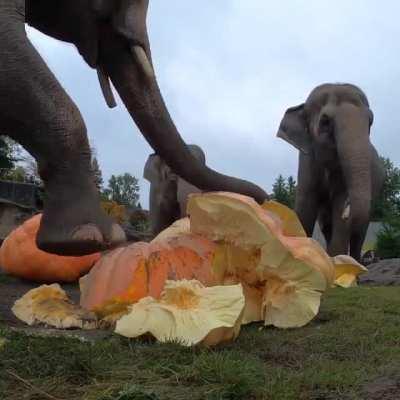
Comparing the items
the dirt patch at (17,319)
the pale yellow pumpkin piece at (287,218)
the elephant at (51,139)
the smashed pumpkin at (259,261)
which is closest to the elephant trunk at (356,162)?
the dirt patch at (17,319)

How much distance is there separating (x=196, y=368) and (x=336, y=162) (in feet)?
22.3

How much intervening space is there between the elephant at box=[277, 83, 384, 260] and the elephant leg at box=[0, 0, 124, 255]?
5.54 metres

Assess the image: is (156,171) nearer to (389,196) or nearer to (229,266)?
(229,266)

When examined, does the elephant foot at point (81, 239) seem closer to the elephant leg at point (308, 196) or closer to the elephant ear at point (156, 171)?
the elephant ear at point (156, 171)

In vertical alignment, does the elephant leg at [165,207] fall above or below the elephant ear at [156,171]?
below

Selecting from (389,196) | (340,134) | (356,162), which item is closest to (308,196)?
(340,134)

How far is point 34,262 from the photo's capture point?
5.46 m

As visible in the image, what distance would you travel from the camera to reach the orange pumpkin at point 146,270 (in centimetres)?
302

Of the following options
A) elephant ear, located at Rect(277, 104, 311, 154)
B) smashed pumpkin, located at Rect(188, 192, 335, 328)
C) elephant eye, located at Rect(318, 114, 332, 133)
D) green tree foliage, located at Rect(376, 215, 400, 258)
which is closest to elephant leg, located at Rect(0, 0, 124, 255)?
smashed pumpkin, located at Rect(188, 192, 335, 328)

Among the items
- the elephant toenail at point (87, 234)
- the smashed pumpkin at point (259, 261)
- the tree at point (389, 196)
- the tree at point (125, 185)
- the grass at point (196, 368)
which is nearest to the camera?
the grass at point (196, 368)

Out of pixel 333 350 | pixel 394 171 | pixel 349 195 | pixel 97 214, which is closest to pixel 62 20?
pixel 97 214

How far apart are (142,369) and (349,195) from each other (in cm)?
595

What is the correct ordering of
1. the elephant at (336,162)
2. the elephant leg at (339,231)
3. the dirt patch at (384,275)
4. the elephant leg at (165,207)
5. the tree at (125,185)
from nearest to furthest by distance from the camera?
the dirt patch at (384,275) < the elephant at (336,162) < the elephant leg at (339,231) < the elephant leg at (165,207) < the tree at (125,185)

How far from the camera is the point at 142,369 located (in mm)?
2066
